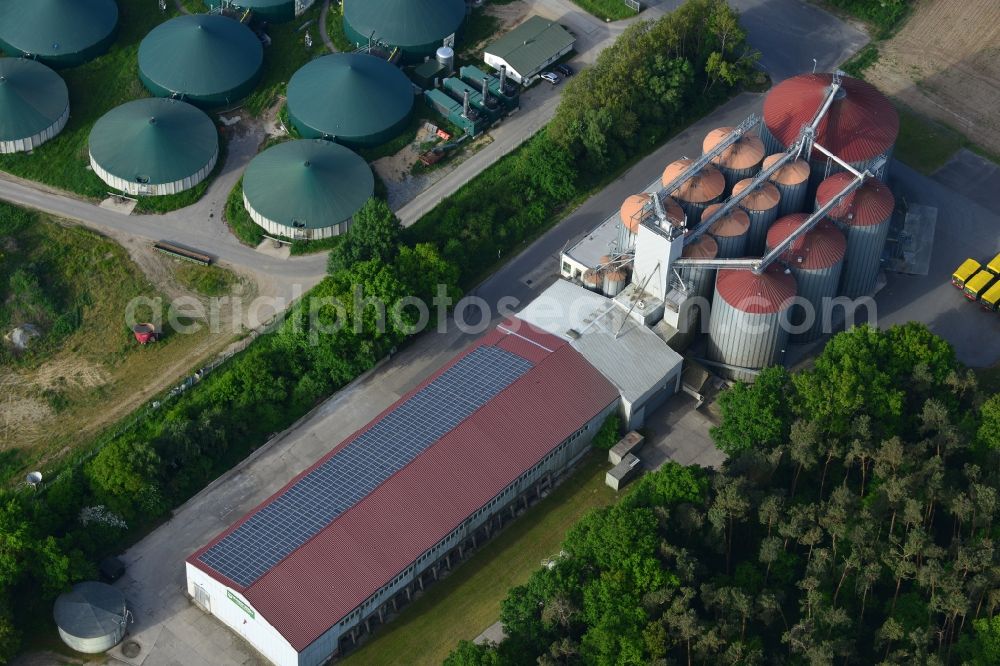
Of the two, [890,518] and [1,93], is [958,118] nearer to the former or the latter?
[890,518]

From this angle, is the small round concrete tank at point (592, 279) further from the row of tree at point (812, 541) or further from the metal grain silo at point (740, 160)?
the row of tree at point (812, 541)

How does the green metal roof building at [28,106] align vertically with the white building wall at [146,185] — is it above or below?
above

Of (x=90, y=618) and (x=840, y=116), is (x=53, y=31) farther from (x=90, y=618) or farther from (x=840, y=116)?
(x=840, y=116)

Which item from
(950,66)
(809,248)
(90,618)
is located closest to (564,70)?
(809,248)

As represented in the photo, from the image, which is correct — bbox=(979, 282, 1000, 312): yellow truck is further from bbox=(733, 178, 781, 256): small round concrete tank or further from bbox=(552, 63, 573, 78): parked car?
bbox=(552, 63, 573, 78): parked car

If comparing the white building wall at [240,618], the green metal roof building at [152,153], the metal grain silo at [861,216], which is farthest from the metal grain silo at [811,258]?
the green metal roof building at [152,153]

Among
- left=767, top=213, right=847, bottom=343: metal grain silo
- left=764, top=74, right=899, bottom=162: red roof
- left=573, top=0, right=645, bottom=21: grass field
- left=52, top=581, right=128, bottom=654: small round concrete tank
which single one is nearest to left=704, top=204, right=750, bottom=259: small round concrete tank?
left=767, top=213, right=847, bottom=343: metal grain silo

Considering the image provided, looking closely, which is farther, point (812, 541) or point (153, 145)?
point (153, 145)
